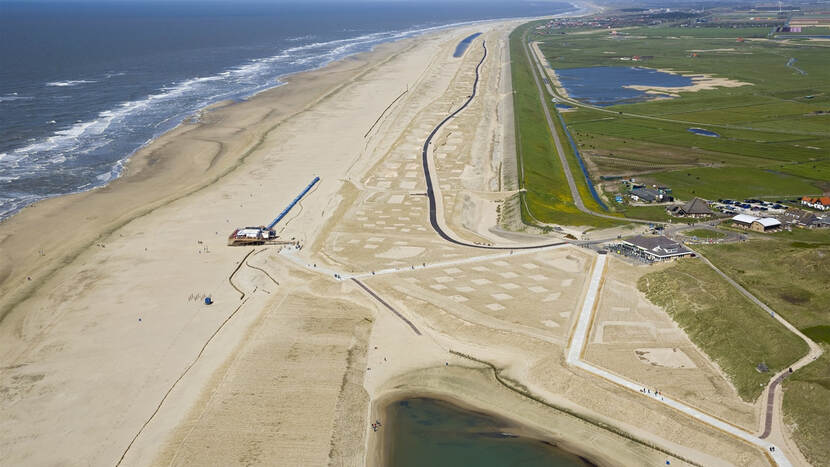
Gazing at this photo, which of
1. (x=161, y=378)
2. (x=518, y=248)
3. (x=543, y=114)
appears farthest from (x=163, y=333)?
(x=543, y=114)

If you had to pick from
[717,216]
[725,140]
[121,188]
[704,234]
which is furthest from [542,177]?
[121,188]

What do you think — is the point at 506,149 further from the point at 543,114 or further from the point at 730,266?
the point at 730,266

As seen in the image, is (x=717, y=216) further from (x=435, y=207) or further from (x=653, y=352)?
(x=653, y=352)

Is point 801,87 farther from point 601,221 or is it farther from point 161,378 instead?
point 161,378

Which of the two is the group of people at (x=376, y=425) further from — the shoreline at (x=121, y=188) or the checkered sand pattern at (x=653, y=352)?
the shoreline at (x=121, y=188)

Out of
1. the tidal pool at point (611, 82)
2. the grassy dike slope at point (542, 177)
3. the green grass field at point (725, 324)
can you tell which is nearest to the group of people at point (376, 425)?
the green grass field at point (725, 324)

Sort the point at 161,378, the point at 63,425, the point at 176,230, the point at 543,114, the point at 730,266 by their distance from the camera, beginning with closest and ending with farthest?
the point at 63,425 → the point at 161,378 → the point at 730,266 → the point at 176,230 → the point at 543,114

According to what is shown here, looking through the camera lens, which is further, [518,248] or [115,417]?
[518,248]

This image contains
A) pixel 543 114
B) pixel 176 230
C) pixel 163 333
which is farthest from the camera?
pixel 543 114
